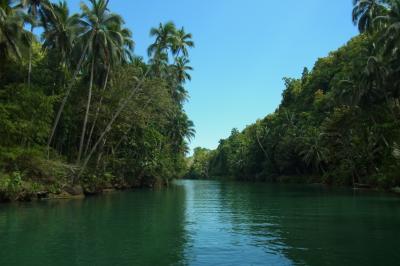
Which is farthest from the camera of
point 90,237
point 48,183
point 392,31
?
point 392,31

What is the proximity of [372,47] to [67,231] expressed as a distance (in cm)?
4850

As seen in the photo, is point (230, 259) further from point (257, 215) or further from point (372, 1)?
point (372, 1)

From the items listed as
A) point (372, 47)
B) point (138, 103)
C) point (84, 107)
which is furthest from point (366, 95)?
point (84, 107)

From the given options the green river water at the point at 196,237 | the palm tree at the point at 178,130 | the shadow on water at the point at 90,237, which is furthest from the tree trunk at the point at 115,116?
the palm tree at the point at 178,130

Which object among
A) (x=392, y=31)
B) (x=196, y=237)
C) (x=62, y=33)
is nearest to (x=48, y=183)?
(x=62, y=33)

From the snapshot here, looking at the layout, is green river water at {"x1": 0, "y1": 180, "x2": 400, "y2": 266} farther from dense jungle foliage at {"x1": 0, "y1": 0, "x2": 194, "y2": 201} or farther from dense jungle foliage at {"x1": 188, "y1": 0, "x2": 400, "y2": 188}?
dense jungle foliage at {"x1": 188, "y1": 0, "x2": 400, "y2": 188}

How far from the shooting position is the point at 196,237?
18.3m

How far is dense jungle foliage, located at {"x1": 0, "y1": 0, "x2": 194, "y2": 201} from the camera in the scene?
33688 millimetres

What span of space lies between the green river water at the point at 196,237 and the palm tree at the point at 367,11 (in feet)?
104

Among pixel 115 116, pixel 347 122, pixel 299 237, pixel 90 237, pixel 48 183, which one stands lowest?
pixel 90 237

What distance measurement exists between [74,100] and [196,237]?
3310cm

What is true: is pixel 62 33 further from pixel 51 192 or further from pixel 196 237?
pixel 196 237

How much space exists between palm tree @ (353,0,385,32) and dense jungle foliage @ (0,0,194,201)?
2074cm

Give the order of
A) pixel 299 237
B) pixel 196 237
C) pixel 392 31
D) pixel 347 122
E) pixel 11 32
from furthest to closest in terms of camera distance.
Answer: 1. pixel 347 122
2. pixel 392 31
3. pixel 11 32
4. pixel 196 237
5. pixel 299 237
